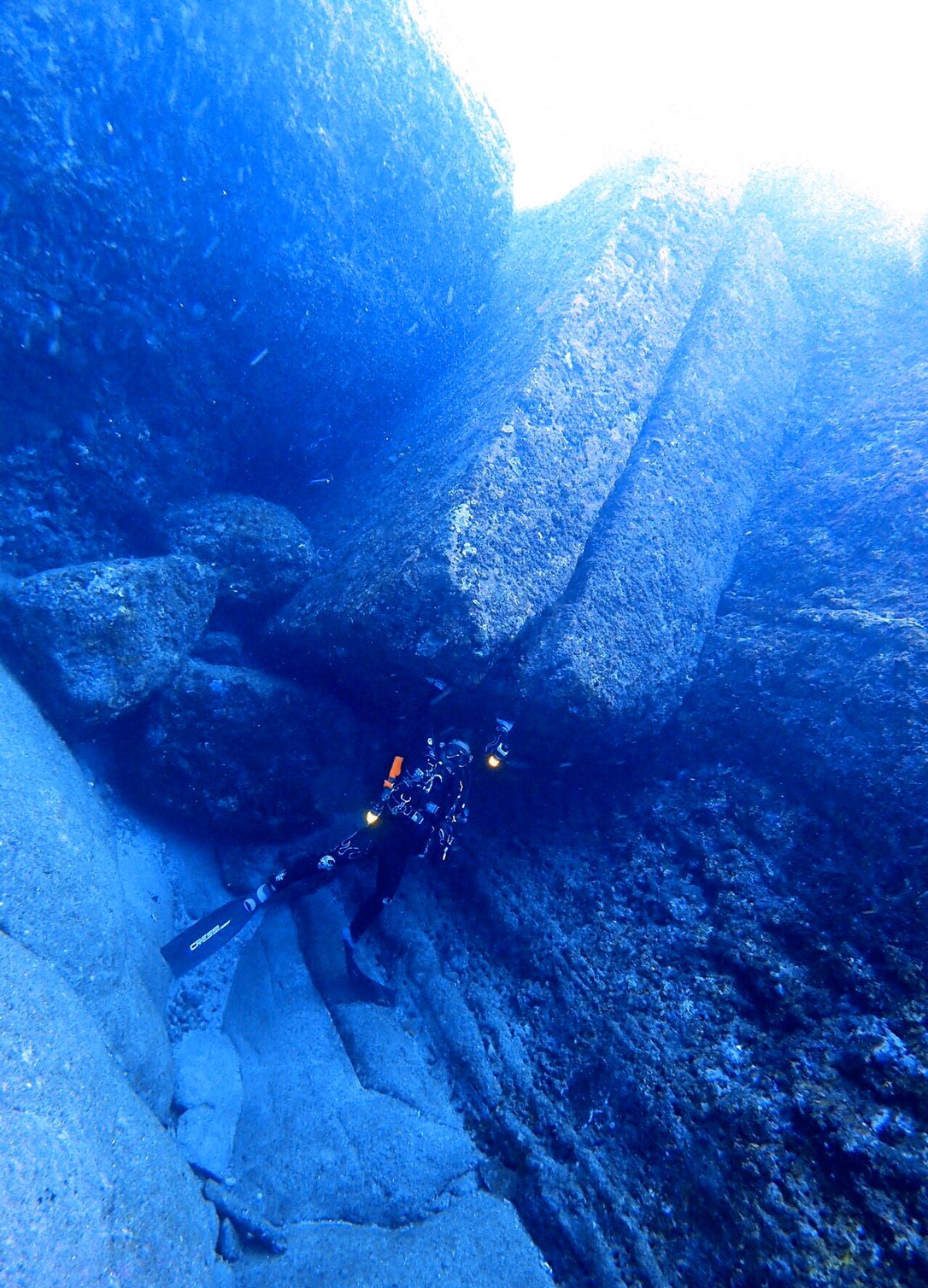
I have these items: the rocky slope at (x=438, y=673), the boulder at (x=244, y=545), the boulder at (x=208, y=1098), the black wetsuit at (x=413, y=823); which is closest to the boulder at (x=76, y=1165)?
the rocky slope at (x=438, y=673)

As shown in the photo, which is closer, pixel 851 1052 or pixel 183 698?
pixel 851 1052

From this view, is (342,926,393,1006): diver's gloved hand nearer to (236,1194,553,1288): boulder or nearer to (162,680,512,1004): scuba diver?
(162,680,512,1004): scuba diver

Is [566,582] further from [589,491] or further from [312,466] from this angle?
[312,466]

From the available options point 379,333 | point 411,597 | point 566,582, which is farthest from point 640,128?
point 411,597

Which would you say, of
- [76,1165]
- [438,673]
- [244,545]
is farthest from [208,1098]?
[244,545]

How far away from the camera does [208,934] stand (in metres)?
4.02

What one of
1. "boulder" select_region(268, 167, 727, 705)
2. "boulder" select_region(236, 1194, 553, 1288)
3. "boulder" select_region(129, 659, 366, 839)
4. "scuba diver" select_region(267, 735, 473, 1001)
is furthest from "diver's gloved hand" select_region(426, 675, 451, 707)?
"boulder" select_region(236, 1194, 553, 1288)

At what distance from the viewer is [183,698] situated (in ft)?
13.9

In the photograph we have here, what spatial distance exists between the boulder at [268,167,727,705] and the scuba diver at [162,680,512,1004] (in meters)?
0.62

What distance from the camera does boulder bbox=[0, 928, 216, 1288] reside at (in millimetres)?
1861

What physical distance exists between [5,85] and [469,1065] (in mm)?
5868

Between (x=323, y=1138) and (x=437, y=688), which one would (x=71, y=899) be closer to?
(x=323, y=1138)

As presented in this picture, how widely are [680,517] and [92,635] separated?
151 inches

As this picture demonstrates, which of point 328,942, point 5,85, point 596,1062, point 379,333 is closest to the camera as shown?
point 596,1062
